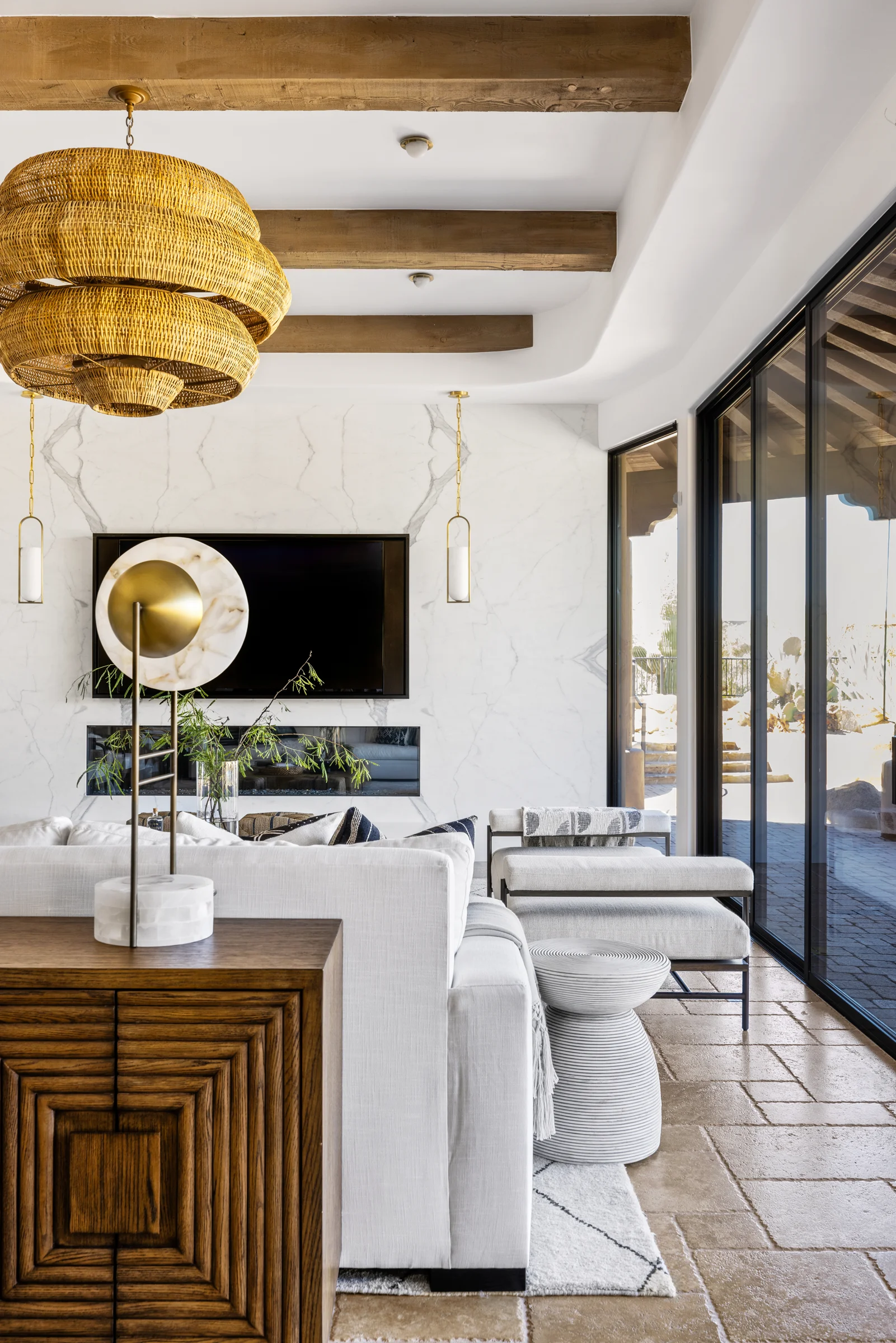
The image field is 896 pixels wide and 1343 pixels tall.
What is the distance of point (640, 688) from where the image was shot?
5844 mm

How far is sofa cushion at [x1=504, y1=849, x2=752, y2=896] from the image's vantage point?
3074mm

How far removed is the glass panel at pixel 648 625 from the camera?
18.1 ft

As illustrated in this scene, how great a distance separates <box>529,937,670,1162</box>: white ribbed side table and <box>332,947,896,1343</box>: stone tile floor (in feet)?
0.32

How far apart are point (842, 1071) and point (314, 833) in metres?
1.69

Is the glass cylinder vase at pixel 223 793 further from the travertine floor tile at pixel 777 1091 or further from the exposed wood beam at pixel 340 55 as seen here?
the exposed wood beam at pixel 340 55

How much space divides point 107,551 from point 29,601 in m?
0.65

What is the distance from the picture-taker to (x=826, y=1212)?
2.14 m

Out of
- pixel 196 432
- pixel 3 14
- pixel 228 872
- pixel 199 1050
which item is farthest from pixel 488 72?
Answer: pixel 196 432

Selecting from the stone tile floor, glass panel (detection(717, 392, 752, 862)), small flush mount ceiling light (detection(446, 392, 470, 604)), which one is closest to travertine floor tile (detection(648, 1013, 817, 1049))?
the stone tile floor

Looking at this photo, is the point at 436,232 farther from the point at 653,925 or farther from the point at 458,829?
the point at 653,925

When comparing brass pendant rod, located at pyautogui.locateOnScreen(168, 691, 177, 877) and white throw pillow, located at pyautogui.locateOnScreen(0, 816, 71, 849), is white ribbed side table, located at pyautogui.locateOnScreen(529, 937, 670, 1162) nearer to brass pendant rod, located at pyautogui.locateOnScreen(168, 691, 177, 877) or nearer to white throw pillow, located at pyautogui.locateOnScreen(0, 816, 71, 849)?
brass pendant rod, located at pyautogui.locateOnScreen(168, 691, 177, 877)

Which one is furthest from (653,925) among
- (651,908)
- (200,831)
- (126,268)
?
(126,268)

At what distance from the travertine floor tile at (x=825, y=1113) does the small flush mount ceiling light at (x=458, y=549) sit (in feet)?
10.7

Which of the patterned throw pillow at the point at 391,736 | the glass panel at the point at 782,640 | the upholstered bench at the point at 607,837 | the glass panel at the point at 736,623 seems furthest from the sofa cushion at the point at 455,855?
the patterned throw pillow at the point at 391,736
